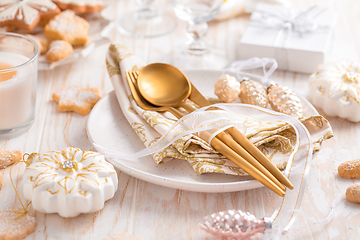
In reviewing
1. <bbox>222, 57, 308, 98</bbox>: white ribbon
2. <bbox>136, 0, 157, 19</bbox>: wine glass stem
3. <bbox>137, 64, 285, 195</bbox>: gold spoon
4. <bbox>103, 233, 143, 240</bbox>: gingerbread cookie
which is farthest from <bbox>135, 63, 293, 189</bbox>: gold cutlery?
<bbox>136, 0, 157, 19</bbox>: wine glass stem

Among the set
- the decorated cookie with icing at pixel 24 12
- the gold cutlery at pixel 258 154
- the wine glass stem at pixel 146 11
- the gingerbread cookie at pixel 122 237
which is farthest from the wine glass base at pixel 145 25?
the gingerbread cookie at pixel 122 237

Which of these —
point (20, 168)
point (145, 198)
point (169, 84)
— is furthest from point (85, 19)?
point (145, 198)

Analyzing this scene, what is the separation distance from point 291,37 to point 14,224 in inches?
30.7

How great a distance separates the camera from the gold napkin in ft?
2.09

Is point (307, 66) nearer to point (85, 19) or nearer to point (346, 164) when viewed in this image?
point (346, 164)

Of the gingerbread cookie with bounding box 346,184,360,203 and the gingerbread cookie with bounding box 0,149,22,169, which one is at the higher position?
the gingerbread cookie with bounding box 346,184,360,203

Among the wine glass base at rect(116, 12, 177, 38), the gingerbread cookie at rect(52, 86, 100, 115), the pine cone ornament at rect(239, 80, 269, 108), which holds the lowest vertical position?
the gingerbread cookie at rect(52, 86, 100, 115)

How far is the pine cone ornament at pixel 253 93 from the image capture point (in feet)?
2.53

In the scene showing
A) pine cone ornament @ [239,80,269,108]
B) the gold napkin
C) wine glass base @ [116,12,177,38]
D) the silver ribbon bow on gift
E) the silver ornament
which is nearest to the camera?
the silver ornament

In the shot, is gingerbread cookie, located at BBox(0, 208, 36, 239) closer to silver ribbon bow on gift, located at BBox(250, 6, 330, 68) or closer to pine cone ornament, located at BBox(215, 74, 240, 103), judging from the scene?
pine cone ornament, located at BBox(215, 74, 240, 103)

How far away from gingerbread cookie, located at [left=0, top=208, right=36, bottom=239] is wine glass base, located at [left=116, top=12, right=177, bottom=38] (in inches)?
27.4

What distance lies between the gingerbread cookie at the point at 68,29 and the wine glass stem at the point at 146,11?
26 centimetres

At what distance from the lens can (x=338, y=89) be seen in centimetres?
79

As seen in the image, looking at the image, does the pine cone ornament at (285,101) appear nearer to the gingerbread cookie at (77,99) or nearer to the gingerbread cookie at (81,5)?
the gingerbread cookie at (77,99)
